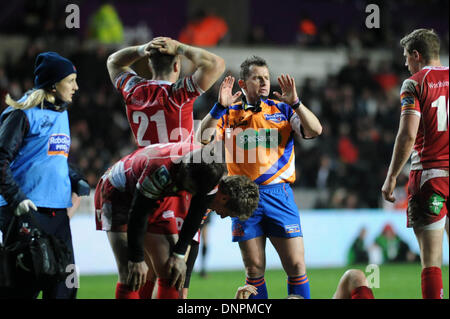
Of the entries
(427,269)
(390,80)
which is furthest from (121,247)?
(390,80)

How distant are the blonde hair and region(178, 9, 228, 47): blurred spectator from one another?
12.4 meters

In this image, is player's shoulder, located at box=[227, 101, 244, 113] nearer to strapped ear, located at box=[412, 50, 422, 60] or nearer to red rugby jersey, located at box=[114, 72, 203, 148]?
red rugby jersey, located at box=[114, 72, 203, 148]

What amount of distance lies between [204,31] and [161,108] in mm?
12661

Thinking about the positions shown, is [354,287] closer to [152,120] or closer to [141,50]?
[152,120]

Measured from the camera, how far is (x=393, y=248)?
13656 mm

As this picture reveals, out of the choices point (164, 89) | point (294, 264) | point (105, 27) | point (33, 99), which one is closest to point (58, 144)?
point (33, 99)

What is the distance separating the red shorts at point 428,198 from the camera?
5.30 m

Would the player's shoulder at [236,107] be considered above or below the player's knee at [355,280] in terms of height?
above

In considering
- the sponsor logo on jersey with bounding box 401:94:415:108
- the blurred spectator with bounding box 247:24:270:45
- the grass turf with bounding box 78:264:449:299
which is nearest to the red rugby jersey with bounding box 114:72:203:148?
the sponsor logo on jersey with bounding box 401:94:415:108

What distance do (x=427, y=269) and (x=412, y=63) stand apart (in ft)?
5.48

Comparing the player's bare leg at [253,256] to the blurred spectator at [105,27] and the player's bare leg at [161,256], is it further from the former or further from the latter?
the blurred spectator at [105,27]

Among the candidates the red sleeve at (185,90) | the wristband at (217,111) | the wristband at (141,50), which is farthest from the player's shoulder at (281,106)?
the wristband at (141,50)

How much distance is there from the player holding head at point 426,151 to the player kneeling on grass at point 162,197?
1544mm
